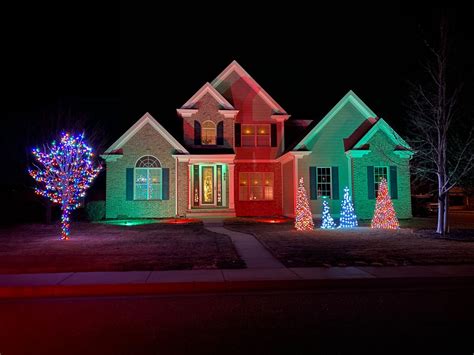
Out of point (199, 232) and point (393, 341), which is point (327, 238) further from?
point (393, 341)

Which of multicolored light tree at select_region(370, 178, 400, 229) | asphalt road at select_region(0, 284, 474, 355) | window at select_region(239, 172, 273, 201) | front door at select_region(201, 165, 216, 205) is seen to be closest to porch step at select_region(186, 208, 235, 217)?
front door at select_region(201, 165, 216, 205)

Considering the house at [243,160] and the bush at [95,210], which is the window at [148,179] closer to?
the house at [243,160]

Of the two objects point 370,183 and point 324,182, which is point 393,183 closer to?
point 370,183

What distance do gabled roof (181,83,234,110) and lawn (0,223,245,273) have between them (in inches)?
314

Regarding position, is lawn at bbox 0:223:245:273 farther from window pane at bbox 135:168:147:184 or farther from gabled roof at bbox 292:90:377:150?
gabled roof at bbox 292:90:377:150

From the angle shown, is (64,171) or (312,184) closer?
(64,171)

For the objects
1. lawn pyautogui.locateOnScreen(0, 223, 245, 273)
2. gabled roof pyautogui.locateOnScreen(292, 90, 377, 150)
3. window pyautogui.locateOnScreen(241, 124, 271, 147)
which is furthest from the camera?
window pyautogui.locateOnScreen(241, 124, 271, 147)

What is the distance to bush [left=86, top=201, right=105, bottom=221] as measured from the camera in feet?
69.7

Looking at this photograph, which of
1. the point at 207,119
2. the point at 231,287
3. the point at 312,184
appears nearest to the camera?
the point at 231,287

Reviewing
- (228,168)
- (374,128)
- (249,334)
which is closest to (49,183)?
(228,168)

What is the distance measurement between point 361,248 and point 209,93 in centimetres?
1383

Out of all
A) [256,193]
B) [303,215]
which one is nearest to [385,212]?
[303,215]

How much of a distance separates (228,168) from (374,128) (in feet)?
26.7

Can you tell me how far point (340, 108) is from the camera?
73.5ft
